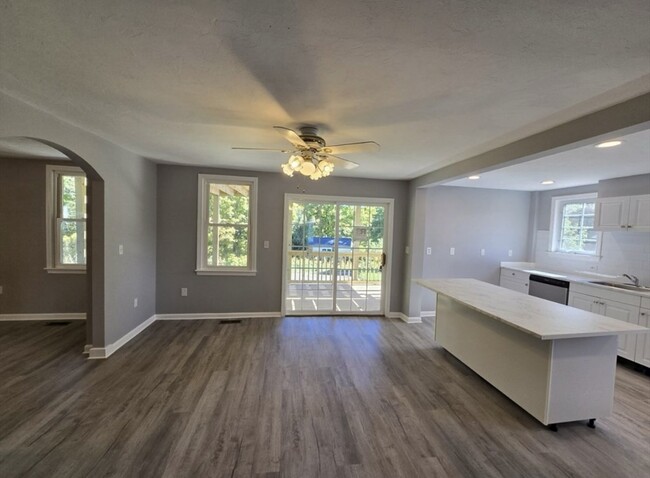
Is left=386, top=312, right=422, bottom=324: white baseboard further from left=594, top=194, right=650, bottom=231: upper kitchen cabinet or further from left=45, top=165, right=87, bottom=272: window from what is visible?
left=45, top=165, right=87, bottom=272: window

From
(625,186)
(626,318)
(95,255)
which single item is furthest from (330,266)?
(625,186)

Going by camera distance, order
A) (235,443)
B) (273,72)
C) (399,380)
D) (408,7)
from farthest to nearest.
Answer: (399,380) < (235,443) < (273,72) < (408,7)

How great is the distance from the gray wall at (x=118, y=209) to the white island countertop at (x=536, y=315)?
371 cm

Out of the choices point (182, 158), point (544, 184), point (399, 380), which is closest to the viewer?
point (399, 380)

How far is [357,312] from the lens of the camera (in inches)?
194

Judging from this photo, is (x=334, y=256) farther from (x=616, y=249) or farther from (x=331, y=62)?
(x=616, y=249)

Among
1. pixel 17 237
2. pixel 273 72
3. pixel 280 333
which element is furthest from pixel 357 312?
pixel 17 237

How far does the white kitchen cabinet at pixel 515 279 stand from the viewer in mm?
4734

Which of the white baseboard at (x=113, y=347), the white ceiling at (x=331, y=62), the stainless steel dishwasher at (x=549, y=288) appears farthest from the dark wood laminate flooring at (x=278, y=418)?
the white ceiling at (x=331, y=62)

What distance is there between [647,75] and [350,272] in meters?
3.90

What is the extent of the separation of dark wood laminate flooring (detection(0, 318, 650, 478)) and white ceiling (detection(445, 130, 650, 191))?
2243 mm

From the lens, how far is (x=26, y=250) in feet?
13.5

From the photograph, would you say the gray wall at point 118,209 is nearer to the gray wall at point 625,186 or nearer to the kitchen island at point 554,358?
the kitchen island at point 554,358

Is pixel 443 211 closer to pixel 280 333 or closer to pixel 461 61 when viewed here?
pixel 280 333
